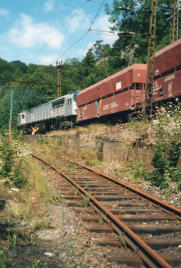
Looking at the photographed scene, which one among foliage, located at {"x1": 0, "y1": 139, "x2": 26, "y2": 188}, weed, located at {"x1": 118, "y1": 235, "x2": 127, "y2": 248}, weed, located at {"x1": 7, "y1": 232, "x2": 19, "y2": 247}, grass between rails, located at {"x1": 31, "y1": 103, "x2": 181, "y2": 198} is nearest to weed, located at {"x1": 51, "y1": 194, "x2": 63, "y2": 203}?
foliage, located at {"x1": 0, "y1": 139, "x2": 26, "y2": 188}

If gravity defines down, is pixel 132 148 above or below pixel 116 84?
below

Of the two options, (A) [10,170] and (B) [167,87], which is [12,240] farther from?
(B) [167,87]

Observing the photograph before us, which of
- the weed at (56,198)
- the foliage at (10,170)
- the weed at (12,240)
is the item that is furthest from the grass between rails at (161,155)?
the weed at (12,240)

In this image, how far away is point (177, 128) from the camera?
8.71 metres

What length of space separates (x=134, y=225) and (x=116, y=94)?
1388cm

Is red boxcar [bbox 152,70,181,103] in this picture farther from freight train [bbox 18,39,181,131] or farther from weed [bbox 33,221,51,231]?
weed [bbox 33,221,51,231]

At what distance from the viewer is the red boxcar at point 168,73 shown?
42.2 feet

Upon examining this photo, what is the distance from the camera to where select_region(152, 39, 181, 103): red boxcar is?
1285 cm


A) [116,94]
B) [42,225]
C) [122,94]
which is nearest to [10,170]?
[42,225]

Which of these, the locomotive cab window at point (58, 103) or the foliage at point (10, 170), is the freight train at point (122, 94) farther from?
the foliage at point (10, 170)

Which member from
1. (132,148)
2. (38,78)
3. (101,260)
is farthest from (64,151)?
(38,78)

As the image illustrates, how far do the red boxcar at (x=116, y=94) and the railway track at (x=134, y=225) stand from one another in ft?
30.7

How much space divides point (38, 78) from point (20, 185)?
66918mm

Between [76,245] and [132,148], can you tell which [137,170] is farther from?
[76,245]
